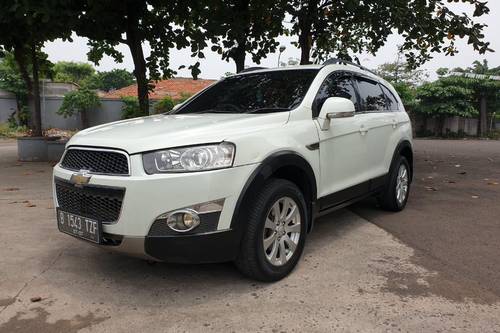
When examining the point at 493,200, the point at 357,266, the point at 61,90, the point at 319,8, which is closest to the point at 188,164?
the point at 357,266

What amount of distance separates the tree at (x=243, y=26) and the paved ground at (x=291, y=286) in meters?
3.94

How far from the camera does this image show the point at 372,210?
5672mm

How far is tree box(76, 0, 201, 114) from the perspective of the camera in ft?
27.0

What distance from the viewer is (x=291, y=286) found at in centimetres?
335

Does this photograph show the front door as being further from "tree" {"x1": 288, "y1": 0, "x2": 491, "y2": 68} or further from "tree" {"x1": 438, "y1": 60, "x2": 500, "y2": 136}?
"tree" {"x1": 438, "y1": 60, "x2": 500, "y2": 136}

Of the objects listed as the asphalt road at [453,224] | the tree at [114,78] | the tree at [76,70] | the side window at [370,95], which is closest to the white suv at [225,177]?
the side window at [370,95]

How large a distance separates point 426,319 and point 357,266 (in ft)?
3.07

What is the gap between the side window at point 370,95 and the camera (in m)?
4.87

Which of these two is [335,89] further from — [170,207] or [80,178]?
[80,178]

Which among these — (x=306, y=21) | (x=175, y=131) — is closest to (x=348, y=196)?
(x=175, y=131)

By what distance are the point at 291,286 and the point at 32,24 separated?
672 cm

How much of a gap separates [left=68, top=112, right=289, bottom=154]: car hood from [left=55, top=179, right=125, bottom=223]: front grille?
0.30 m

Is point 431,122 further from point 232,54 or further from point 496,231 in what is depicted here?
point 496,231

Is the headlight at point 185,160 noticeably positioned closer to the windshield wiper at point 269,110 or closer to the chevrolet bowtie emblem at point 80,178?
the chevrolet bowtie emblem at point 80,178
